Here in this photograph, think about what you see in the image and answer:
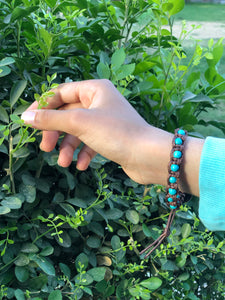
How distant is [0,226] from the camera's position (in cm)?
110

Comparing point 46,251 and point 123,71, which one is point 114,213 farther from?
point 123,71

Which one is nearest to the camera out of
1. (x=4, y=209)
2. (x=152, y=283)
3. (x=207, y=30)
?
(x=4, y=209)

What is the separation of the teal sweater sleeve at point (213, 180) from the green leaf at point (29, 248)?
444mm

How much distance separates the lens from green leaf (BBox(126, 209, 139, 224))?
1270 mm

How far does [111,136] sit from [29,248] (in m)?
0.36

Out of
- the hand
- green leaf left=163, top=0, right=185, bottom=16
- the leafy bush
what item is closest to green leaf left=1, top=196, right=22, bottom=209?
the leafy bush

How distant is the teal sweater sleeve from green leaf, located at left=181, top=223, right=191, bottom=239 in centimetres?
22

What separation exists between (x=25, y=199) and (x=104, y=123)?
0.93 ft

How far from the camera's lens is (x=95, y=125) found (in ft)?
3.54

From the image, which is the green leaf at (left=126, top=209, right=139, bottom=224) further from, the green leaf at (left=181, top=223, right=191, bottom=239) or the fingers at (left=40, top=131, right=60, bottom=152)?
the fingers at (left=40, top=131, right=60, bottom=152)

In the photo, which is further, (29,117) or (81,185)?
(81,185)

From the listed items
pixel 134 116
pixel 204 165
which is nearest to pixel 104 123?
pixel 134 116

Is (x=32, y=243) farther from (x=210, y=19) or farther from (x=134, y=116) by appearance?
(x=210, y=19)

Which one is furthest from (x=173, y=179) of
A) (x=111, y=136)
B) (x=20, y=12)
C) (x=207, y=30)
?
(x=207, y=30)
